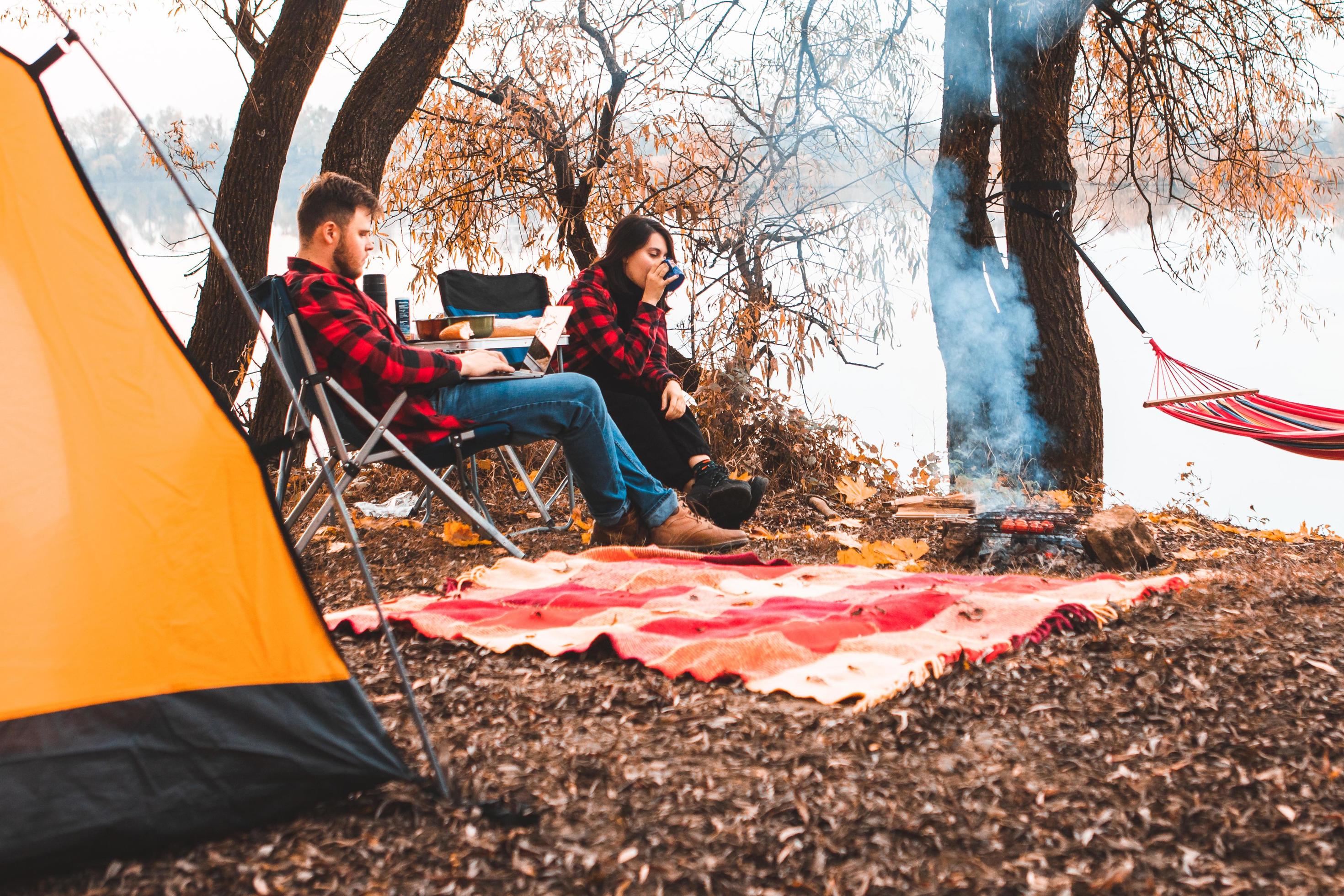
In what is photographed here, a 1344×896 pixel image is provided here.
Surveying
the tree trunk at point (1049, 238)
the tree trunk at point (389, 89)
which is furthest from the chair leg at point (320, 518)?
the tree trunk at point (1049, 238)

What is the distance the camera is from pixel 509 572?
9.62ft

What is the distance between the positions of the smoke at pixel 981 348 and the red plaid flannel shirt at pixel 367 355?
2.52 meters

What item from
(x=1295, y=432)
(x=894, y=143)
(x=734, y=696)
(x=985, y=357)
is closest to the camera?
(x=734, y=696)

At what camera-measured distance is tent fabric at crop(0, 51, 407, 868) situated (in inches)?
53.7

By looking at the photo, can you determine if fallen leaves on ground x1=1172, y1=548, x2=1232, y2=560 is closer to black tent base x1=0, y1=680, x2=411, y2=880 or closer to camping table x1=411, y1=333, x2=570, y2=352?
camping table x1=411, y1=333, x2=570, y2=352

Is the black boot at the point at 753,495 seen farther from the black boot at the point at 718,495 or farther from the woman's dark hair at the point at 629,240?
the woman's dark hair at the point at 629,240

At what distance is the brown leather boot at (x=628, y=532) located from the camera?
3.46 meters

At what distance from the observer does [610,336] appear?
3.68 meters

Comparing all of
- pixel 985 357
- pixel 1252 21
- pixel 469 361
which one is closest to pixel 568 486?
pixel 469 361

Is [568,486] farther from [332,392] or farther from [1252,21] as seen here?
[1252,21]

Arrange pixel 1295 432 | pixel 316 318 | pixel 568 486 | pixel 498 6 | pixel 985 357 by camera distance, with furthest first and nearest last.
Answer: pixel 498 6 → pixel 985 357 → pixel 568 486 → pixel 1295 432 → pixel 316 318

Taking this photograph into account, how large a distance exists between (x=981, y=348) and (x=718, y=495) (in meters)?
1.91

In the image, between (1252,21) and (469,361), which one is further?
(1252,21)

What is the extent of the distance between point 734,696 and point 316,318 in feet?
5.69
